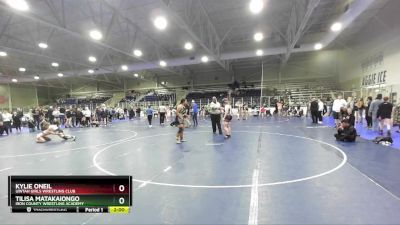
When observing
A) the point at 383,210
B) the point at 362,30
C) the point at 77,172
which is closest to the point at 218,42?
the point at 362,30

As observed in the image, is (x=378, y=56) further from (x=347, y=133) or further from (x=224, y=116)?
(x=224, y=116)

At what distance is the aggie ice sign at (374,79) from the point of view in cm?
1612

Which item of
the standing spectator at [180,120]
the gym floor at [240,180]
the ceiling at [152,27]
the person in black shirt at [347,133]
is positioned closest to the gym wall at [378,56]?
the ceiling at [152,27]

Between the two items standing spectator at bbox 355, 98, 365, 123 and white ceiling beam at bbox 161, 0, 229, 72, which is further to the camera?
standing spectator at bbox 355, 98, 365, 123

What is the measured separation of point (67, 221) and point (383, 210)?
4.45 meters

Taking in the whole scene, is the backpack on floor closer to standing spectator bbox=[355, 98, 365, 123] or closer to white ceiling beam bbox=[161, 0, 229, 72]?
standing spectator bbox=[355, 98, 365, 123]

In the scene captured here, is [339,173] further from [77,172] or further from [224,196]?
[77,172]

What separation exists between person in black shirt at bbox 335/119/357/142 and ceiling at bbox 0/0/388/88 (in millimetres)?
6142

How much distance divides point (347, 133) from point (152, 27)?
546 inches

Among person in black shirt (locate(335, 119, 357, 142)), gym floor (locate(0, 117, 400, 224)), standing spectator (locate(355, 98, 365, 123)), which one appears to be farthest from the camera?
standing spectator (locate(355, 98, 365, 123))

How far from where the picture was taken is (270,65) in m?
31.8
